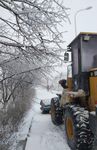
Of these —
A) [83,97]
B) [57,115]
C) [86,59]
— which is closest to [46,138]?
[83,97]

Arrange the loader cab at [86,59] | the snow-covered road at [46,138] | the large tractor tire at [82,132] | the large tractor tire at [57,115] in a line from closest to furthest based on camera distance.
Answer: the large tractor tire at [82,132], the loader cab at [86,59], the snow-covered road at [46,138], the large tractor tire at [57,115]

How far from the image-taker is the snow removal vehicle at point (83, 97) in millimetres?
6262

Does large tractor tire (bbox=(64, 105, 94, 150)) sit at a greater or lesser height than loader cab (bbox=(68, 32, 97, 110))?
lesser

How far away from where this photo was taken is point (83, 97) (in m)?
7.56

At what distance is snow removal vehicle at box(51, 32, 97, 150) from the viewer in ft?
20.5

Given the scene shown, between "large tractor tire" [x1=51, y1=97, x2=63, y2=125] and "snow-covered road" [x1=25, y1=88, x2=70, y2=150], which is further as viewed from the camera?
"large tractor tire" [x1=51, y1=97, x2=63, y2=125]

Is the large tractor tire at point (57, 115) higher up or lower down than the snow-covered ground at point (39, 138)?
higher up

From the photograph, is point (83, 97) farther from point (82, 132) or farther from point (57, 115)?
point (57, 115)

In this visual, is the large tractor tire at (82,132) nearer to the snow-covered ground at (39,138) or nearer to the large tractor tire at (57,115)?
the snow-covered ground at (39,138)

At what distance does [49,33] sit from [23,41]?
508 mm

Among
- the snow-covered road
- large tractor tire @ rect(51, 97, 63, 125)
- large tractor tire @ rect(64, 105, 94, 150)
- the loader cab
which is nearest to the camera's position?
large tractor tire @ rect(64, 105, 94, 150)

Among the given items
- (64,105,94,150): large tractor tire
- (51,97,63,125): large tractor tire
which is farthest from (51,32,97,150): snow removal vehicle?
(51,97,63,125): large tractor tire

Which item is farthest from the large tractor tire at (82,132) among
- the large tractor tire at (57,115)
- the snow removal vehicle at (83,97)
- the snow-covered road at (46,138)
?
the large tractor tire at (57,115)

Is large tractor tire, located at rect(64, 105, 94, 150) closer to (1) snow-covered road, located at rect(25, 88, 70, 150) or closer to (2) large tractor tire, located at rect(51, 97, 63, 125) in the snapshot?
(1) snow-covered road, located at rect(25, 88, 70, 150)
